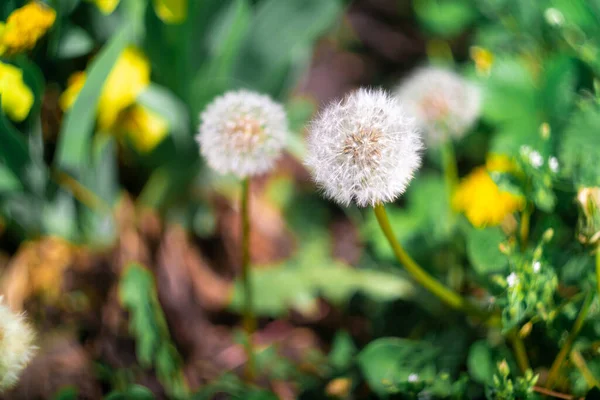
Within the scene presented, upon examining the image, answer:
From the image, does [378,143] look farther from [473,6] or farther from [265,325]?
[473,6]

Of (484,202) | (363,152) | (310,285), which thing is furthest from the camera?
(310,285)

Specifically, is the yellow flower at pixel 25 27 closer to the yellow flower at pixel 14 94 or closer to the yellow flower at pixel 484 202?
the yellow flower at pixel 14 94

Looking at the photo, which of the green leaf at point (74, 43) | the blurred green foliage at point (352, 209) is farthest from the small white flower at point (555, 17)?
the green leaf at point (74, 43)

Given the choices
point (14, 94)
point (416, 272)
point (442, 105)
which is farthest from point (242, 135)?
point (442, 105)

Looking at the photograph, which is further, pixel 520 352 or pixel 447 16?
pixel 447 16

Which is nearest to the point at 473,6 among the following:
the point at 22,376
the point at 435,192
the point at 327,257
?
the point at 435,192

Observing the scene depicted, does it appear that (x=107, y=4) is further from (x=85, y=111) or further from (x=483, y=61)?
(x=483, y=61)
